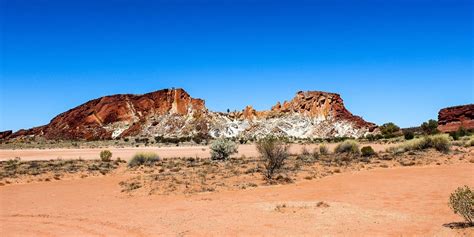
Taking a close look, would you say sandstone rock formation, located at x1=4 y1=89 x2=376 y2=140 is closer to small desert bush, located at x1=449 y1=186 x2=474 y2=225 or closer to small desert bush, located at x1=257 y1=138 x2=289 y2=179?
small desert bush, located at x1=257 y1=138 x2=289 y2=179

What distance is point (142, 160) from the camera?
3338 cm

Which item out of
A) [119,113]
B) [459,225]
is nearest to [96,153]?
[459,225]

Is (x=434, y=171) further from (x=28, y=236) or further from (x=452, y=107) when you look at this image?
(x=452, y=107)

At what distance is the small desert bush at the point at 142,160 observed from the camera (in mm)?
32125

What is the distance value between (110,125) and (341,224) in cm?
10362

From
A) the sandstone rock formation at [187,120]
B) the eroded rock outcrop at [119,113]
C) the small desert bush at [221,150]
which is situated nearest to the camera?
the small desert bush at [221,150]

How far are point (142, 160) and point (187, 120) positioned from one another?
74130 millimetres

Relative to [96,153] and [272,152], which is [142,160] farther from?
[96,153]

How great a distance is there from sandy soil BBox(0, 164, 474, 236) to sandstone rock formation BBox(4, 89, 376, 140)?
259 ft

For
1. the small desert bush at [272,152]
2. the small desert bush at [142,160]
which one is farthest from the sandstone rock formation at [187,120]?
the small desert bush at [272,152]

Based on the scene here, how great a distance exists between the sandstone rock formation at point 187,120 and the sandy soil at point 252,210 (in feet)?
259

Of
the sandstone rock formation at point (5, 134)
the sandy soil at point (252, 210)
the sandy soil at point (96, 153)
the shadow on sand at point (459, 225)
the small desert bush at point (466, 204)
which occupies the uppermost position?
the sandstone rock formation at point (5, 134)

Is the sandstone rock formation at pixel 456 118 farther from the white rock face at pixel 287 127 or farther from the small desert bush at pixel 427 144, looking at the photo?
the small desert bush at pixel 427 144

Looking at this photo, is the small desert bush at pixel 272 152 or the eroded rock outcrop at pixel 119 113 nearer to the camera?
the small desert bush at pixel 272 152
